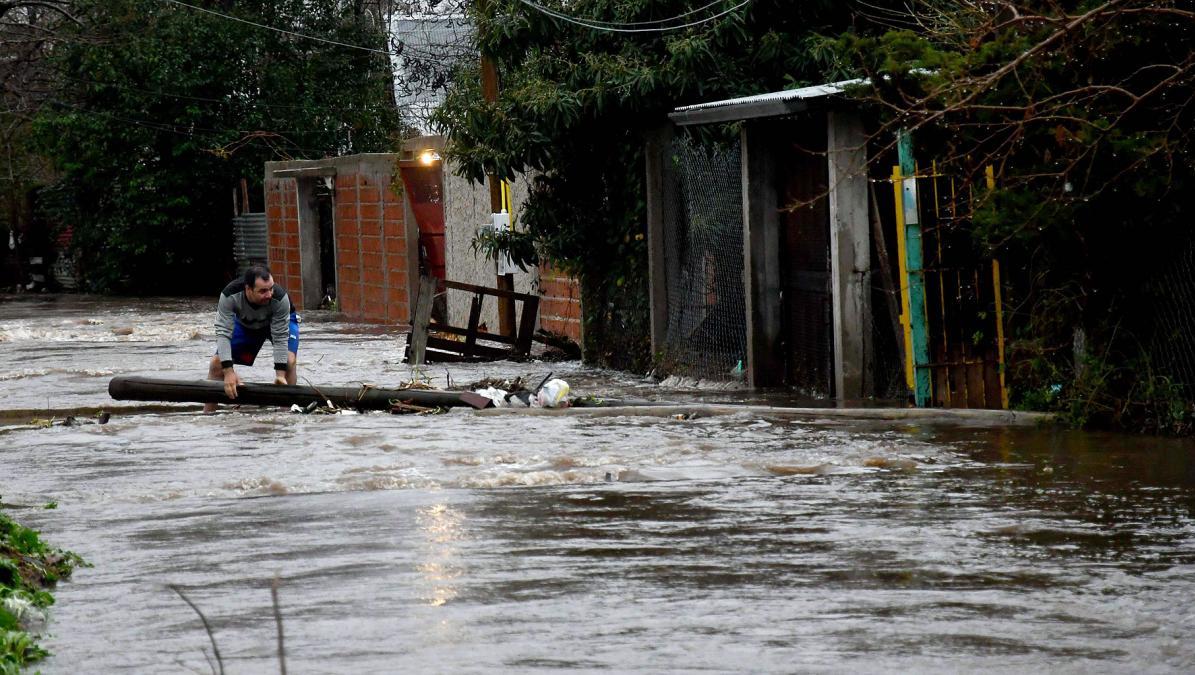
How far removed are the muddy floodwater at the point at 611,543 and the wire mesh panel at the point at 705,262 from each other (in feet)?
9.25

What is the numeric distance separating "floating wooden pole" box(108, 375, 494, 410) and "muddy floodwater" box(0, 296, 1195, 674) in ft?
0.59

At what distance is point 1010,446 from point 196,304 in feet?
85.9

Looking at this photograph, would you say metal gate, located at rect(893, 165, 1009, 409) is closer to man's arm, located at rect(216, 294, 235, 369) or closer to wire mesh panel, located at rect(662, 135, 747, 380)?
wire mesh panel, located at rect(662, 135, 747, 380)

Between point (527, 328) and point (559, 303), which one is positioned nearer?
point (527, 328)

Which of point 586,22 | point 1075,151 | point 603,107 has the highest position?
point 586,22

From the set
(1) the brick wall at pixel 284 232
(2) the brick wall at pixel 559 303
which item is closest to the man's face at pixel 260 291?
(2) the brick wall at pixel 559 303

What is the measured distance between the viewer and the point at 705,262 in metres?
16.5

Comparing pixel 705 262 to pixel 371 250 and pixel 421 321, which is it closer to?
pixel 421 321

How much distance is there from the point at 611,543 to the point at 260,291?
7027 mm

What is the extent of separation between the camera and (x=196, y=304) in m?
34.9

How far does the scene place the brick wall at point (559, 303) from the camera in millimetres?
20453

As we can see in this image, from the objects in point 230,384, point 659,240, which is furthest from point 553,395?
point 659,240

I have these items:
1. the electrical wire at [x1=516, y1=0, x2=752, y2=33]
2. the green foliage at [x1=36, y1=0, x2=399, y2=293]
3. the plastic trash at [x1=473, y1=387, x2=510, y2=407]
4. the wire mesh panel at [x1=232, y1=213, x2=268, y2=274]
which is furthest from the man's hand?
the wire mesh panel at [x1=232, y1=213, x2=268, y2=274]

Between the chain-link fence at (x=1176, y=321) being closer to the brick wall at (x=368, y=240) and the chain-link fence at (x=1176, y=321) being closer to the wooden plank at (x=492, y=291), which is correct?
the wooden plank at (x=492, y=291)
